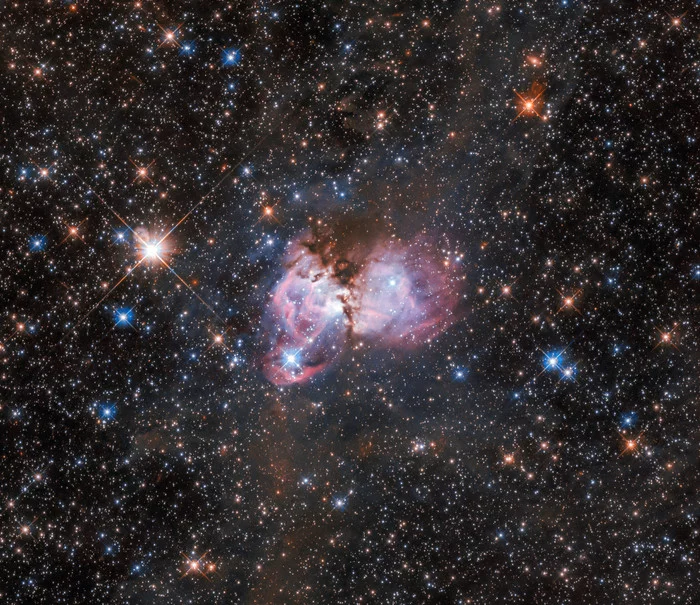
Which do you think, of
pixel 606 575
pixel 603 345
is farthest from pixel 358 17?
pixel 606 575

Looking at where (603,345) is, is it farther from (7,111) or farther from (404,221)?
(7,111)

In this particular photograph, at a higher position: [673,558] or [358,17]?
[358,17]

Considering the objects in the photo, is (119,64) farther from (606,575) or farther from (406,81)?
(606,575)

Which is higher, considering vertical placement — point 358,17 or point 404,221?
point 358,17

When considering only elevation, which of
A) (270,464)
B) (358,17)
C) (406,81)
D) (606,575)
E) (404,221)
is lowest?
(606,575)

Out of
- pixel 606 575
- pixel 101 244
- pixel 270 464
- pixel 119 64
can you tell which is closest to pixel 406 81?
pixel 119 64

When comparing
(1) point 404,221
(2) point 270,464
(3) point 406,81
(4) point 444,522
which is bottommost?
(4) point 444,522
